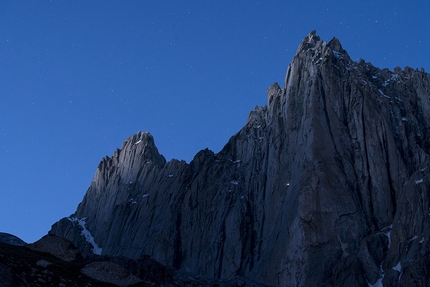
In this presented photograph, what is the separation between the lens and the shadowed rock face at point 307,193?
3438 inches

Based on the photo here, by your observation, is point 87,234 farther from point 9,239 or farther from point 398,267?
point 398,267

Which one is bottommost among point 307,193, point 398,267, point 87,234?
point 398,267

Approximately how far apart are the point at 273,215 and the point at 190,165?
2988 cm

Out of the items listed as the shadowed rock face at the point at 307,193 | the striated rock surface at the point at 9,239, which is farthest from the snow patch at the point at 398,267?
the striated rock surface at the point at 9,239

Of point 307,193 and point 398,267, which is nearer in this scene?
point 398,267

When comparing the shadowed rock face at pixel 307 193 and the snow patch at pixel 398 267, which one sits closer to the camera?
the snow patch at pixel 398 267

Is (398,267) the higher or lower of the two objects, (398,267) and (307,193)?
the lower

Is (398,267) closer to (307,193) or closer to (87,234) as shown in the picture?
(307,193)

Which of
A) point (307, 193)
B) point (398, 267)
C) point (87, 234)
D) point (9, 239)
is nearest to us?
point (9, 239)

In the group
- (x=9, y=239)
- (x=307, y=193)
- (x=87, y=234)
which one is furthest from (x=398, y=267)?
(x=87, y=234)

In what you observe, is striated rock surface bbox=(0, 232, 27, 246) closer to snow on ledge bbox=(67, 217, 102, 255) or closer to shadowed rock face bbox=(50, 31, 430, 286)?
shadowed rock face bbox=(50, 31, 430, 286)

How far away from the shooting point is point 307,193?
312 ft

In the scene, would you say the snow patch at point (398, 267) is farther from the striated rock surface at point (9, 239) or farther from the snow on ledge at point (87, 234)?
the snow on ledge at point (87, 234)

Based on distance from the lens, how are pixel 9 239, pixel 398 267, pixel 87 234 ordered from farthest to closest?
pixel 87 234, pixel 398 267, pixel 9 239
